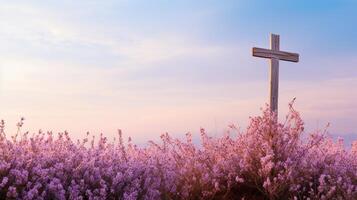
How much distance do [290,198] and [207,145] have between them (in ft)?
3.93

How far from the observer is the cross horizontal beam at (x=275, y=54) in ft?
33.3

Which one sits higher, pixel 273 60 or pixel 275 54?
pixel 275 54

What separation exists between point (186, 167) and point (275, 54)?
4.28 meters

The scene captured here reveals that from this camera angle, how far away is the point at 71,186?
16.6ft

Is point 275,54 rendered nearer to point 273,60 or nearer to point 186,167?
point 273,60

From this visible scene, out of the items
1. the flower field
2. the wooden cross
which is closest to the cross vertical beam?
the wooden cross

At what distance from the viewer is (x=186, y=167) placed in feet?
22.3

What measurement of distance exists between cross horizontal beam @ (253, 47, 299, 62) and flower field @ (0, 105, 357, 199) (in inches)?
77.5

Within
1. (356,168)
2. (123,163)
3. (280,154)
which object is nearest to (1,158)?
(123,163)

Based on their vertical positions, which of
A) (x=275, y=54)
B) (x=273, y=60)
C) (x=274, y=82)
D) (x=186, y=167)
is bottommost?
(x=186, y=167)

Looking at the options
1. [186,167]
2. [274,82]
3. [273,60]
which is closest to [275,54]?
[273,60]

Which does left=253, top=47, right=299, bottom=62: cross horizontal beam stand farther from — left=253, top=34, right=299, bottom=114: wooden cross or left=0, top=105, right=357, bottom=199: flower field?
left=0, top=105, right=357, bottom=199: flower field

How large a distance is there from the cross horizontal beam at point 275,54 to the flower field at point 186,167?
6.46 ft

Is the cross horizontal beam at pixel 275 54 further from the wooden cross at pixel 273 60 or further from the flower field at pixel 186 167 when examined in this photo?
the flower field at pixel 186 167
